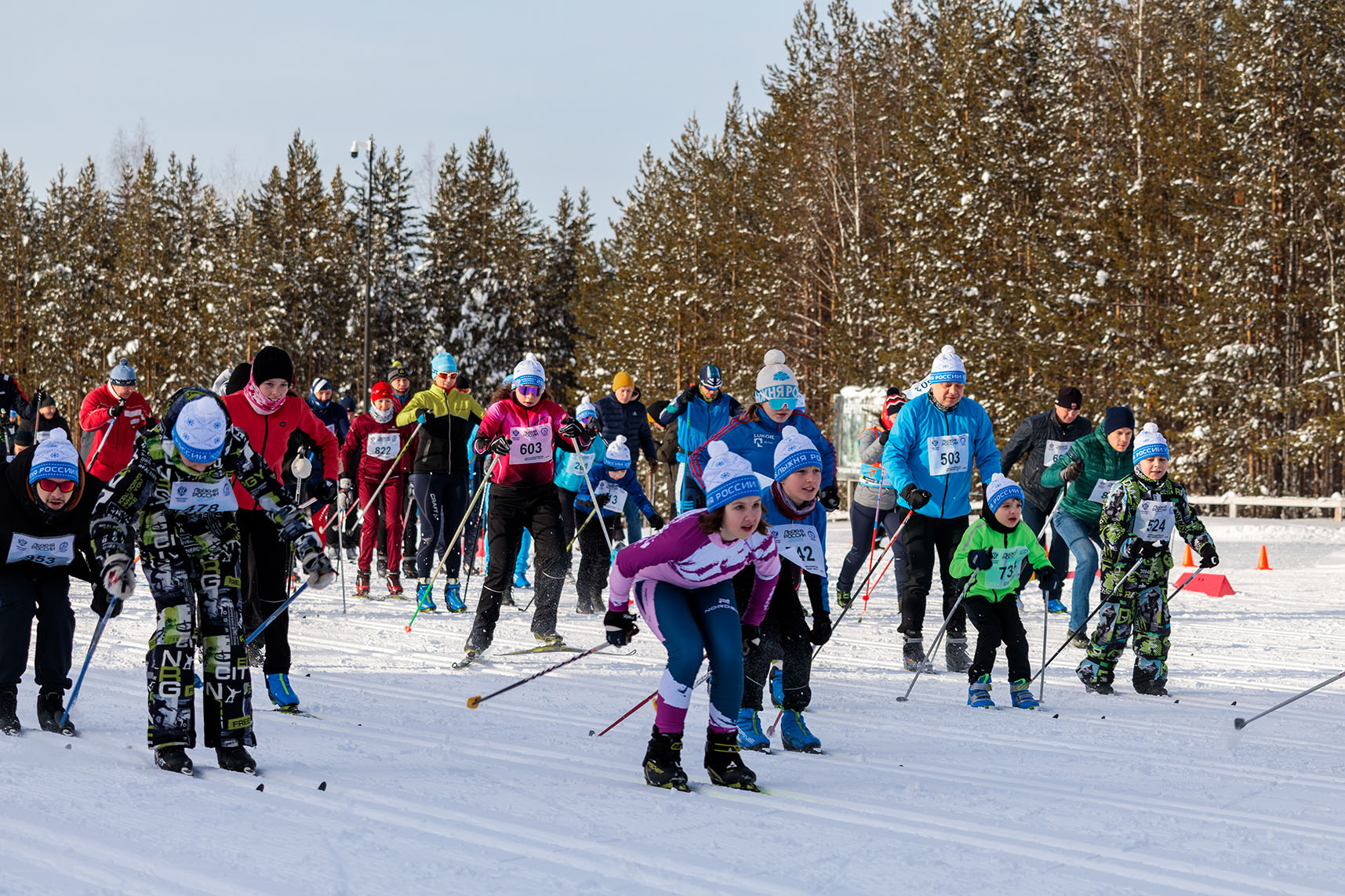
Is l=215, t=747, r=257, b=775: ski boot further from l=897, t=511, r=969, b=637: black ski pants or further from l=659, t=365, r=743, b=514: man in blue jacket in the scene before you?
l=659, t=365, r=743, b=514: man in blue jacket

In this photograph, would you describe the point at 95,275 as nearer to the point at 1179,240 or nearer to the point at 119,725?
the point at 1179,240

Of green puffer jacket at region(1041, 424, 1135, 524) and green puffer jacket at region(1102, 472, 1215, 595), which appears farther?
green puffer jacket at region(1041, 424, 1135, 524)

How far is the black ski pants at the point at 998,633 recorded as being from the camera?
6922 millimetres

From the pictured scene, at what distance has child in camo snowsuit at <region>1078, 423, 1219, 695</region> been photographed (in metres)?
7.34

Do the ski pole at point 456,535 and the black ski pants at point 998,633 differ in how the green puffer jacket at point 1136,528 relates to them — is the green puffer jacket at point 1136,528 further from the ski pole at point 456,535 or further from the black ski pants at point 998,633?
the ski pole at point 456,535

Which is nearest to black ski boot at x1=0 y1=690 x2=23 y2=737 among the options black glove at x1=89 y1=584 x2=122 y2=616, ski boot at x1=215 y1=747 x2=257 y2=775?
black glove at x1=89 y1=584 x2=122 y2=616

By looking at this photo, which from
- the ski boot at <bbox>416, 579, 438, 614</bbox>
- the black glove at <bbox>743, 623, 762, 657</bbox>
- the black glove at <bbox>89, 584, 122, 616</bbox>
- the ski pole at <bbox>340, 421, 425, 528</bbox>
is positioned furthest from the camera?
the ski pole at <bbox>340, 421, 425, 528</bbox>

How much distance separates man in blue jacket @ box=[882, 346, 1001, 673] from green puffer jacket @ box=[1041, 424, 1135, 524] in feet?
4.52

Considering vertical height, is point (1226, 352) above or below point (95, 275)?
below

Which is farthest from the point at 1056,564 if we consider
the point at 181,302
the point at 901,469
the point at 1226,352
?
the point at 181,302

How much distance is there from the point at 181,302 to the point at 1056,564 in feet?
157

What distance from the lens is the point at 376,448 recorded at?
1195 centimetres

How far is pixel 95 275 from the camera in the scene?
56.6 m

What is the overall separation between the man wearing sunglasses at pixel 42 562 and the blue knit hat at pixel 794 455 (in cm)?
310
